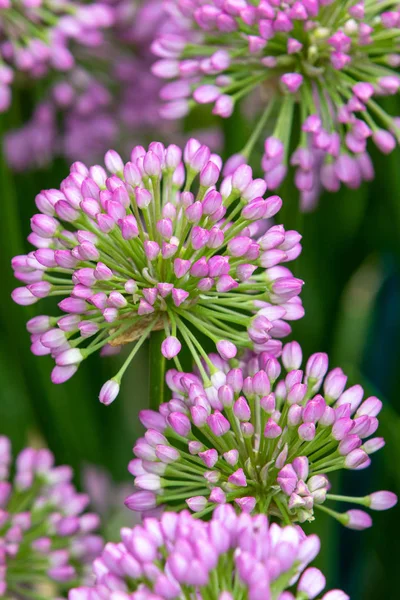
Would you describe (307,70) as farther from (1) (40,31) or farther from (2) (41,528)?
(2) (41,528)

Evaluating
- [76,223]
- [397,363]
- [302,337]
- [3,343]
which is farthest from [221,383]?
[3,343]

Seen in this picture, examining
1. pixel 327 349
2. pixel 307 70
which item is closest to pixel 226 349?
pixel 307 70

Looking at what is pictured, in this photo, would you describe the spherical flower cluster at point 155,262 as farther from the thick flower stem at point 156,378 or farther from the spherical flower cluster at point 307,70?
the spherical flower cluster at point 307,70

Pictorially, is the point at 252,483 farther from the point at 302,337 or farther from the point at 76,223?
the point at 302,337

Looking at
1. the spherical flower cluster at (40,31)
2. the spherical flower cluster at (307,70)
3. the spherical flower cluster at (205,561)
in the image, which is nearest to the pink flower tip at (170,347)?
the spherical flower cluster at (205,561)

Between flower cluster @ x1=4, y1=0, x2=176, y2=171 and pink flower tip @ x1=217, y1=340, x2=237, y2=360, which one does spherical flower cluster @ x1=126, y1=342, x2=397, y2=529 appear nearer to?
pink flower tip @ x1=217, y1=340, x2=237, y2=360

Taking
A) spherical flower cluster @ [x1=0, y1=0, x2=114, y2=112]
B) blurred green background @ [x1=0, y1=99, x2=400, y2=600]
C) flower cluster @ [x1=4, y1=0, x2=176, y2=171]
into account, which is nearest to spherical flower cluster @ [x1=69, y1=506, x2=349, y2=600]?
blurred green background @ [x1=0, y1=99, x2=400, y2=600]
